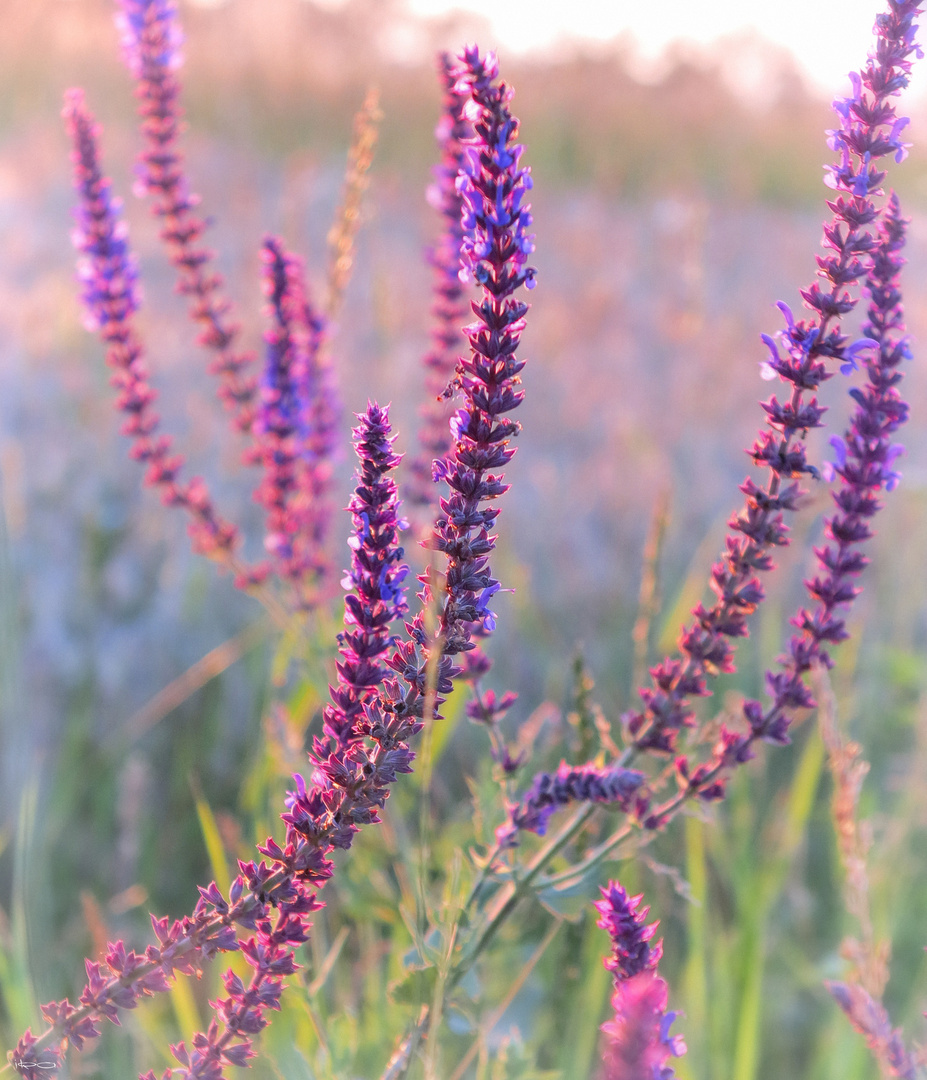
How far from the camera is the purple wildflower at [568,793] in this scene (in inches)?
41.4

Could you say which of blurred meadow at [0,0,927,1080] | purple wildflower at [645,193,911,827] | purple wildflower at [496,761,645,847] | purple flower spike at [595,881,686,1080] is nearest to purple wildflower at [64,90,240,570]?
blurred meadow at [0,0,927,1080]

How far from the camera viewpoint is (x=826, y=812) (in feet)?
10.5

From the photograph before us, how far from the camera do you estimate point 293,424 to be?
6.13ft

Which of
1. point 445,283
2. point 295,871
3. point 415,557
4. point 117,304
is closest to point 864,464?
point 295,871

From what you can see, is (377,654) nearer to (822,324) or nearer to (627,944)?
(627,944)

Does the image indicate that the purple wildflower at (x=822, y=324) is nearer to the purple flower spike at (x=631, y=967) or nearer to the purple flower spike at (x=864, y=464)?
the purple flower spike at (x=864, y=464)

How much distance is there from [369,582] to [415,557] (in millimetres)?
2056

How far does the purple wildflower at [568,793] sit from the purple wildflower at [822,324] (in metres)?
0.16

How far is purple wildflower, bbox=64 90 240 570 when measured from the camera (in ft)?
5.67

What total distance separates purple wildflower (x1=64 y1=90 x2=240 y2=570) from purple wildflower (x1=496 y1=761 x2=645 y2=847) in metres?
0.98

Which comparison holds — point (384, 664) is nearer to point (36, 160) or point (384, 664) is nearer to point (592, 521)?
point (592, 521)

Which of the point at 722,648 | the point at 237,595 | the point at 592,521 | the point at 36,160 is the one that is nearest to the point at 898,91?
the point at 722,648

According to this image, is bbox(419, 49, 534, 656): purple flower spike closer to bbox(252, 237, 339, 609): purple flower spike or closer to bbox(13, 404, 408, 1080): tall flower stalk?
bbox(13, 404, 408, 1080): tall flower stalk

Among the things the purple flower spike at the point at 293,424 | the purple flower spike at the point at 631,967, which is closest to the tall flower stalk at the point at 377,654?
the purple flower spike at the point at 631,967
